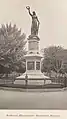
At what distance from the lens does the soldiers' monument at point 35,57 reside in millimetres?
979

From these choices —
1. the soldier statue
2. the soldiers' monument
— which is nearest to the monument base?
the soldiers' monument

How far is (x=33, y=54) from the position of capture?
1.05 meters

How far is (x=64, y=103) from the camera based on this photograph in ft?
3.13

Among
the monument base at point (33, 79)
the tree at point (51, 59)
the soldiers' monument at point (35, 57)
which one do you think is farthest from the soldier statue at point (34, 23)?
the monument base at point (33, 79)

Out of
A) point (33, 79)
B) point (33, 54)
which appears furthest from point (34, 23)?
point (33, 79)

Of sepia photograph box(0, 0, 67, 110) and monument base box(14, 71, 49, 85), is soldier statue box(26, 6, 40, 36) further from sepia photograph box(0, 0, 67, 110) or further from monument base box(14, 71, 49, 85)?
monument base box(14, 71, 49, 85)

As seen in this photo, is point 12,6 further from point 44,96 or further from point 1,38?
point 44,96

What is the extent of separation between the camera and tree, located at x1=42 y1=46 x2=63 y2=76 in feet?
3.24

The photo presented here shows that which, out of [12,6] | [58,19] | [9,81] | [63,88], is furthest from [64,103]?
[12,6]

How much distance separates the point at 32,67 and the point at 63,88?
215mm

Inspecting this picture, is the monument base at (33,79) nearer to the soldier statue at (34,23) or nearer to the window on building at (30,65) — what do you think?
the window on building at (30,65)

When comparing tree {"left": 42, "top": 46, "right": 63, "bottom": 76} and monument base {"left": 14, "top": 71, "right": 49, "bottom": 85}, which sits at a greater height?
tree {"left": 42, "top": 46, "right": 63, "bottom": 76}

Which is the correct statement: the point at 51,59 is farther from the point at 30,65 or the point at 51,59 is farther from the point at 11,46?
the point at 11,46

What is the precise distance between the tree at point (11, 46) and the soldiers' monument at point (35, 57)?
4 cm
